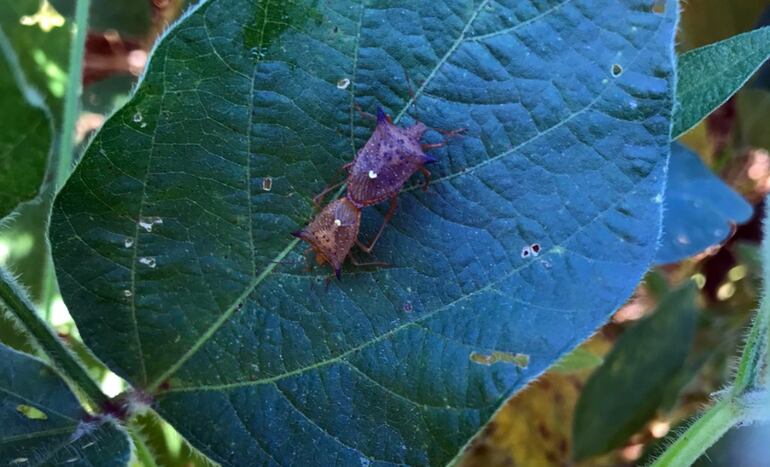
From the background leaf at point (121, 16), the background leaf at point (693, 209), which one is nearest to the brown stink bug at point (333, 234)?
the background leaf at point (693, 209)

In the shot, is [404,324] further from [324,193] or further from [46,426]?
[46,426]

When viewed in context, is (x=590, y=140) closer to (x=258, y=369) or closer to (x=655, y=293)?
(x=258, y=369)

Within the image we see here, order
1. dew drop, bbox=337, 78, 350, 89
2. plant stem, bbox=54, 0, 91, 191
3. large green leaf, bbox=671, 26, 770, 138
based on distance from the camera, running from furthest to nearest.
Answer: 1. plant stem, bbox=54, 0, 91, 191
2. large green leaf, bbox=671, 26, 770, 138
3. dew drop, bbox=337, 78, 350, 89

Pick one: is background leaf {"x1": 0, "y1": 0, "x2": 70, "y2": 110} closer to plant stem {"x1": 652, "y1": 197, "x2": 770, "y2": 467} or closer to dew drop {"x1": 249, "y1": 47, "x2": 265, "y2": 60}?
dew drop {"x1": 249, "y1": 47, "x2": 265, "y2": 60}

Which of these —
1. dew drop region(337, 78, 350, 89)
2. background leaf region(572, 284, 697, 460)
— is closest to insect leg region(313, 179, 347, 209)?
dew drop region(337, 78, 350, 89)

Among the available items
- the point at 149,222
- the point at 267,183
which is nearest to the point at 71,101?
the point at 149,222

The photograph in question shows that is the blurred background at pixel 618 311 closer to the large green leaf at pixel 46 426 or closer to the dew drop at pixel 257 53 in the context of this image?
the large green leaf at pixel 46 426
